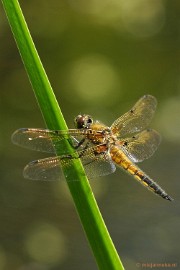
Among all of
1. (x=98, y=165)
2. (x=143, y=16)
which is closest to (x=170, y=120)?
(x=143, y=16)

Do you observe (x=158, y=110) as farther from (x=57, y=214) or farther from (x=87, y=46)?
(x=57, y=214)

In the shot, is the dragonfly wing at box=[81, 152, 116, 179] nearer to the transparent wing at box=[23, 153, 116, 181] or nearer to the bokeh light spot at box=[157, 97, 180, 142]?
the transparent wing at box=[23, 153, 116, 181]

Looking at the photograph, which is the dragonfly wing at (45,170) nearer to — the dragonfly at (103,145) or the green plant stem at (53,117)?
the dragonfly at (103,145)

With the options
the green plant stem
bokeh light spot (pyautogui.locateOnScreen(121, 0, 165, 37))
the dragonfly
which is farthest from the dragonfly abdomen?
bokeh light spot (pyautogui.locateOnScreen(121, 0, 165, 37))

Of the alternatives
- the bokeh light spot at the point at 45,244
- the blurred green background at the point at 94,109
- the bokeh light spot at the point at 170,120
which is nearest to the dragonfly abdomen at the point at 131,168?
the blurred green background at the point at 94,109

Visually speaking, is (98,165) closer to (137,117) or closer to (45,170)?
(45,170)

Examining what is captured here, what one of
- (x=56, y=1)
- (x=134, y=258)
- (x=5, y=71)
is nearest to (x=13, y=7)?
(x=134, y=258)

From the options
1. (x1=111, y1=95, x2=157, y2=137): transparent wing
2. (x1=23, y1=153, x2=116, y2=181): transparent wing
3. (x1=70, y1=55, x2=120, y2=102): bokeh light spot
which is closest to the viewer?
(x1=23, y1=153, x2=116, y2=181): transparent wing
